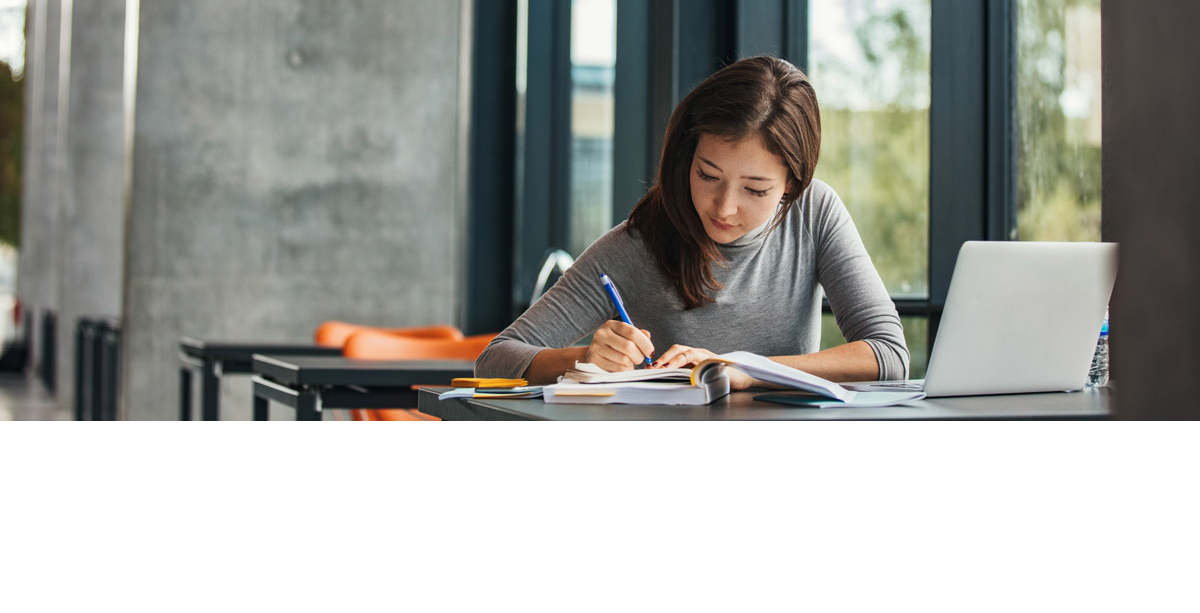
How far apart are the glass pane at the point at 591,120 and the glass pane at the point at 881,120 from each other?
115 cm

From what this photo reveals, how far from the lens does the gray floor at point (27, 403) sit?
6.85 meters

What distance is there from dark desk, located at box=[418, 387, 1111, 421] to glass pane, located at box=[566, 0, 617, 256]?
3140mm

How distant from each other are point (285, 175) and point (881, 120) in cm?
263

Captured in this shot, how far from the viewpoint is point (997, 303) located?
127 centimetres

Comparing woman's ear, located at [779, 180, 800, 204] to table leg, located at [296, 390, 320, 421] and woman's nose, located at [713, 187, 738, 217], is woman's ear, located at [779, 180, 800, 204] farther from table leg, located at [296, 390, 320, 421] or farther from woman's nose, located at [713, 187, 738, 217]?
table leg, located at [296, 390, 320, 421]

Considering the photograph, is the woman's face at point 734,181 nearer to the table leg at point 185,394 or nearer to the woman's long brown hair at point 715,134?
the woman's long brown hair at point 715,134

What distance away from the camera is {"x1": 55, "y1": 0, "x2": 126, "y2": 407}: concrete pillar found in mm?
7688

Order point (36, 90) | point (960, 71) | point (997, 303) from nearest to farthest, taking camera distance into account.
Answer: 1. point (997, 303)
2. point (960, 71)
3. point (36, 90)

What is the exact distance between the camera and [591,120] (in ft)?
14.7

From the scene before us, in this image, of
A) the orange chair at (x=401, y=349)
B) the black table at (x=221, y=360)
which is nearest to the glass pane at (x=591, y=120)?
the orange chair at (x=401, y=349)
